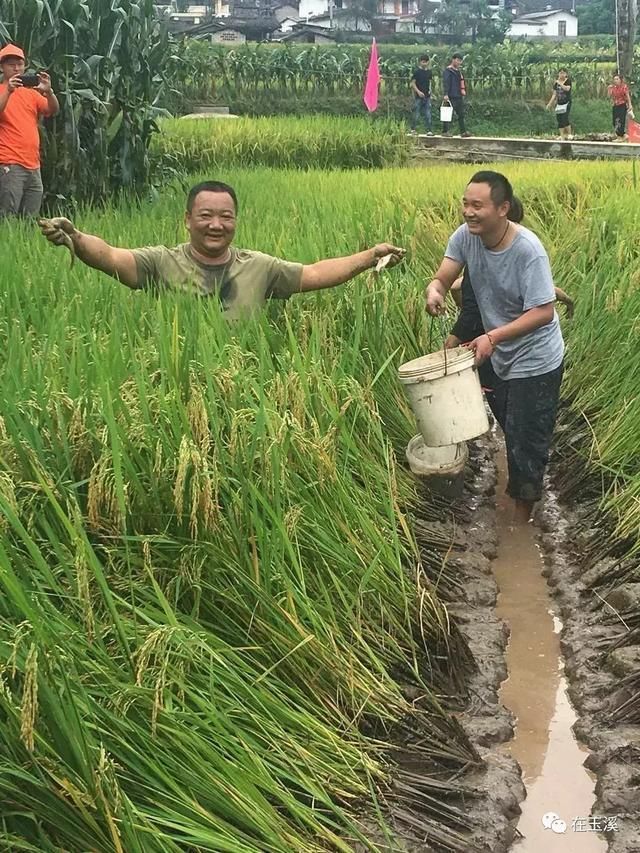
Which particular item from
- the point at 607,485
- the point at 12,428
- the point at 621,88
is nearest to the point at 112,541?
the point at 12,428

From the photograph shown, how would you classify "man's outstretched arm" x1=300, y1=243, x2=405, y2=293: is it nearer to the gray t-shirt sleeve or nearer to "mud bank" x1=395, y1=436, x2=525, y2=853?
the gray t-shirt sleeve

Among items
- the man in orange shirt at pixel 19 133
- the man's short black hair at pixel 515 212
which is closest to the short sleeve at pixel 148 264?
the man's short black hair at pixel 515 212

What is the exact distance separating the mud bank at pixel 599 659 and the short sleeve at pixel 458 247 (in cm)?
104

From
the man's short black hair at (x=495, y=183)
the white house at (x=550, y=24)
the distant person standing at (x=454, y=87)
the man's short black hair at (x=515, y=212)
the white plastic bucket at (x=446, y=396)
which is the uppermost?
the white house at (x=550, y=24)

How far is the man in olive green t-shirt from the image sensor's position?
11.0 feet

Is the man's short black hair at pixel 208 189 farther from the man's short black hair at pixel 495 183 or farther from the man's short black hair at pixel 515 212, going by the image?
the man's short black hair at pixel 515 212

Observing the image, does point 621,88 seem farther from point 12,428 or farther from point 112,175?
point 12,428

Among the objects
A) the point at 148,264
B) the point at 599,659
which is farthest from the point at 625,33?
the point at 599,659

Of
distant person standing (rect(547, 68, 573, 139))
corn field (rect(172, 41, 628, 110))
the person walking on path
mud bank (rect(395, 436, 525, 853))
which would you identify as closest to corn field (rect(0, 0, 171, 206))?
the person walking on path

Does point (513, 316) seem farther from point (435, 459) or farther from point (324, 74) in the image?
point (324, 74)

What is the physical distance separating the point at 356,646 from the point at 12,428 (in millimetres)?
981

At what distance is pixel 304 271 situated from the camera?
3508 millimetres

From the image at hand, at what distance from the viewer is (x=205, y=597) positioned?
7.66ft

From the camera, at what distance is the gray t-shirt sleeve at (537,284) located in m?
3.59
